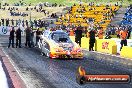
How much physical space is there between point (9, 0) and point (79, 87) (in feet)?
270

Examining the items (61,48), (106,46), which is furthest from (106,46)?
(61,48)

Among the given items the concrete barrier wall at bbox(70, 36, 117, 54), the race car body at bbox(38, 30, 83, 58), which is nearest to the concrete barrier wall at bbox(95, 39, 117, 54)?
the concrete barrier wall at bbox(70, 36, 117, 54)

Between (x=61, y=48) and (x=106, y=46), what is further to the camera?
(x=106, y=46)

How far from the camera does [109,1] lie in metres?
86.8

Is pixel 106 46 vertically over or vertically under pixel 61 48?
under

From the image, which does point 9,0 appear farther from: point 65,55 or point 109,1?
point 65,55

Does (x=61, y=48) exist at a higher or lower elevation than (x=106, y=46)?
higher

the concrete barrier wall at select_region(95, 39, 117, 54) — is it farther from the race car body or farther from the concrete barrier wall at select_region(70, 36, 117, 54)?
the race car body

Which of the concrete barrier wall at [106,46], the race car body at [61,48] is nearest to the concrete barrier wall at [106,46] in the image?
the concrete barrier wall at [106,46]

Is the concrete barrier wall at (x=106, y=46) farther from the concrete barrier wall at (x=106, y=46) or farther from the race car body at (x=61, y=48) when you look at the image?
the race car body at (x=61, y=48)

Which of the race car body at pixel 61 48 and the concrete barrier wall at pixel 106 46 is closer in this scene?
the race car body at pixel 61 48

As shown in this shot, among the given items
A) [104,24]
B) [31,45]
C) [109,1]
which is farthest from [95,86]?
[109,1]

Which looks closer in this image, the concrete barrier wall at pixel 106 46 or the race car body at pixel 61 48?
the race car body at pixel 61 48

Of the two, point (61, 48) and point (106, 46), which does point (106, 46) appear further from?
point (61, 48)
